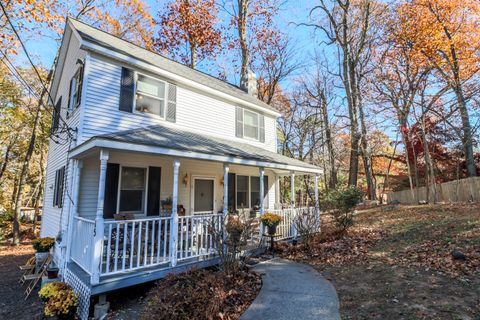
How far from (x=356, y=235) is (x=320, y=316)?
5.66m

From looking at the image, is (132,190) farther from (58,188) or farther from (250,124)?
(250,124)

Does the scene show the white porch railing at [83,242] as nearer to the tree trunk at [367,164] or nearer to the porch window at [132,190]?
the porch window at [132,190]

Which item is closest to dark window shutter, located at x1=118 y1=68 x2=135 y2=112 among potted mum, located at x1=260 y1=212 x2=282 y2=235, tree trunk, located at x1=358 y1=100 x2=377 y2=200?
potted mum, located at x1=260 y1=212 x2=282 y2=235

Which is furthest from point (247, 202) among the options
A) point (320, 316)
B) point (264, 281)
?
point (320, 316)

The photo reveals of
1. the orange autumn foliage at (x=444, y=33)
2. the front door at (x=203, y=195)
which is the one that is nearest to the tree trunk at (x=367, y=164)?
the orange autumn foliage at (x=444, y=33)

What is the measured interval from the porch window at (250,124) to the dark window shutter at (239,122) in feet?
0.88

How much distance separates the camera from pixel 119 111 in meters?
7.52

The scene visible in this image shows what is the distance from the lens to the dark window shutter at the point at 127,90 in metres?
7.63

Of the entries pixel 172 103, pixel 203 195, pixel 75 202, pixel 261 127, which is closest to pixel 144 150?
pixel 75 202

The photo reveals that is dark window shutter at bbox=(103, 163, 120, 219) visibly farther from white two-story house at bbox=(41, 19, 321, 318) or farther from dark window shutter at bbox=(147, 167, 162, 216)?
dark window shutter at bbox=(147, 167, 162, 216)

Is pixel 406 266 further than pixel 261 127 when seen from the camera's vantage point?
No

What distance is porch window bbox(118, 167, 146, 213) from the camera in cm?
750

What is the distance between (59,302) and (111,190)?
2.97 metres

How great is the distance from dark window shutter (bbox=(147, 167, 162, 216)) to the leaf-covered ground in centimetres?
415
